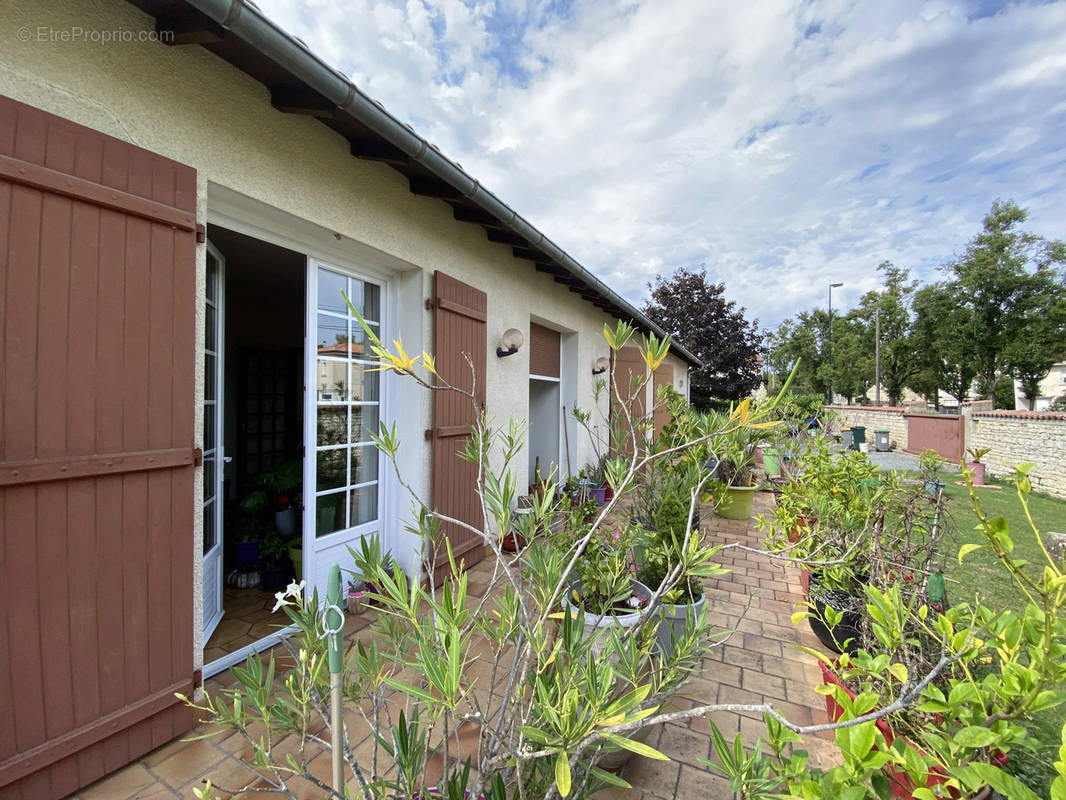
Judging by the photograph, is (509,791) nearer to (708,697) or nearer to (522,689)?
(522,689)

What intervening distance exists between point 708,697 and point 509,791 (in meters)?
1.47

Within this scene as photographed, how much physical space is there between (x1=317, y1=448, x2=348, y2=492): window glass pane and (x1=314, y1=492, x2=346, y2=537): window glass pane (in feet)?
0.26

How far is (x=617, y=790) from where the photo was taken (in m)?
2.00

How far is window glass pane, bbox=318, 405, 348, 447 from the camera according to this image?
3.38m

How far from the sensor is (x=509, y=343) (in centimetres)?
486

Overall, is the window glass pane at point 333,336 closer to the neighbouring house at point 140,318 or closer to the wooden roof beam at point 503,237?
the neighbouring house at point 140,318

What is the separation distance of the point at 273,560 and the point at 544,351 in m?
4.26

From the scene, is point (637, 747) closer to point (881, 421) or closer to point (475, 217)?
point (475, 217)

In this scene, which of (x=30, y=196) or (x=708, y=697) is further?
(x=708, y=697)

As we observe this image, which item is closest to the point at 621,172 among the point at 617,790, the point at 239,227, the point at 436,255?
the point at 436,255

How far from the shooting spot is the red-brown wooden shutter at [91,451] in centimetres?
171

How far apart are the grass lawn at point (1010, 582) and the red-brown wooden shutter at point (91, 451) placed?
293 centimetres

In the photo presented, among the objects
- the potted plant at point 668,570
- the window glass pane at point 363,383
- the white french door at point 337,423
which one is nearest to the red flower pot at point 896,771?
the potted plant at point 668,570

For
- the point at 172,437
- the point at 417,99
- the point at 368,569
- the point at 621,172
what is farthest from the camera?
the point at 621,172
